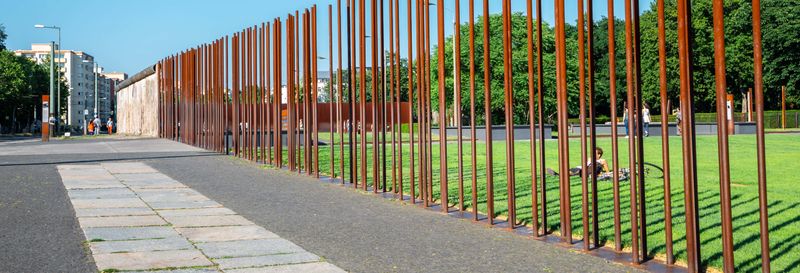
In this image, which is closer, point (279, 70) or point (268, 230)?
point (268, 230)

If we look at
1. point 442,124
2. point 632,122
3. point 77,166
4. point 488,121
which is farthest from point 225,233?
point 77,166

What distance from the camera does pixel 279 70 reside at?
14602 millimetres

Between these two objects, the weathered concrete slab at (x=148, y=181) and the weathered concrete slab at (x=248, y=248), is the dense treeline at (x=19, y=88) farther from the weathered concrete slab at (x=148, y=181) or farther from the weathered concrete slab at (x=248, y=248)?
the weathered concrete slab at (x=248, y=248)

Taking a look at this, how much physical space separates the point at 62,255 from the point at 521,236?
3.46 meters

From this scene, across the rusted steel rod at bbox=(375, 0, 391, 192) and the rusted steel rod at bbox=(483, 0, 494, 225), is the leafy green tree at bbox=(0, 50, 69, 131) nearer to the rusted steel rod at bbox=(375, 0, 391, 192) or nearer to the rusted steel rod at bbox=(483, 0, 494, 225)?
the rusted steel rod at bbox=(375, 0, 391, 192)

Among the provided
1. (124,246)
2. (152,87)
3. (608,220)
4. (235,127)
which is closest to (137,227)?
(124,246)

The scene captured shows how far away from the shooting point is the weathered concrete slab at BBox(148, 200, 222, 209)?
8.45 meters

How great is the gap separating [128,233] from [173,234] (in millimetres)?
386

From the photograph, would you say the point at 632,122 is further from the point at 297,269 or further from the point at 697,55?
the point at 697,55

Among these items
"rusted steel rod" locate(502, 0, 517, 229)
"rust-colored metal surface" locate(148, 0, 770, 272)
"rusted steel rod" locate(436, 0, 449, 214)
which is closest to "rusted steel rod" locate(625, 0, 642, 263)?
"rust-colored metal surface" locate(148, 0, 770, 272)

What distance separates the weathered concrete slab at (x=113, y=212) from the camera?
7805mm

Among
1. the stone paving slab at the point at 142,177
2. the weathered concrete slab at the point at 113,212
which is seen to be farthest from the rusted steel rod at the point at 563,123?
the stone paving slab at the point at 142,177

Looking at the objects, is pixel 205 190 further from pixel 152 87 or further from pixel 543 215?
pixel 152 87

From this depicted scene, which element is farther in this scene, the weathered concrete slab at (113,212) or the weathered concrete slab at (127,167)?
the weathered concrete slab at (127,167)
